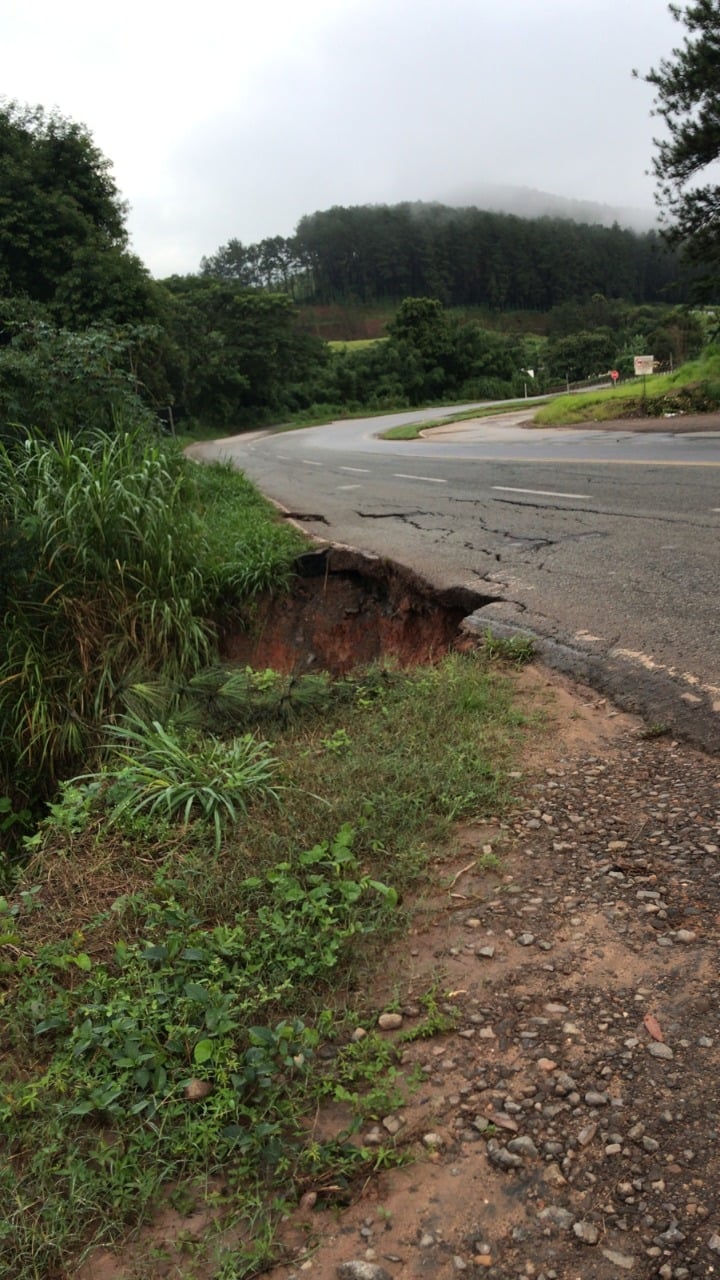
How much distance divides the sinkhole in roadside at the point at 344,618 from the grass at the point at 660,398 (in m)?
15.8

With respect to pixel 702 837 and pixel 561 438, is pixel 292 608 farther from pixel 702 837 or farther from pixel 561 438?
pixel 561 438

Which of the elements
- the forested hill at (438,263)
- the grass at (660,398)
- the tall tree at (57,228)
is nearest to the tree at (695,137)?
the grass at (660,398)

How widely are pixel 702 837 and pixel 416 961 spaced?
42.3 inches

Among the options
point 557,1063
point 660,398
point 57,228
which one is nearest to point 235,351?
point 57,228

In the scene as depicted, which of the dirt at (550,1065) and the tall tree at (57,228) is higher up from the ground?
the tall tree at (57,228)

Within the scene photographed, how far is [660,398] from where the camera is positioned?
21.9 meters

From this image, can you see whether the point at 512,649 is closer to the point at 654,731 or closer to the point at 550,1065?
the point at 654,731

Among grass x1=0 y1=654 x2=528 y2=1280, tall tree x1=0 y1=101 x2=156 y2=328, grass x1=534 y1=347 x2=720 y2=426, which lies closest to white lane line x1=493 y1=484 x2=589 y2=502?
grass x1=0 y1=654 x2=528 y2=1280

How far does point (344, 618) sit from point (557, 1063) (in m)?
5.42

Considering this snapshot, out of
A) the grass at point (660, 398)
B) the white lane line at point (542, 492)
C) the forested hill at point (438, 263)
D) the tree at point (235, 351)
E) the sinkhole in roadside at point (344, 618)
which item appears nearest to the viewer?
the sinkhole in roadside at point (344, 618)

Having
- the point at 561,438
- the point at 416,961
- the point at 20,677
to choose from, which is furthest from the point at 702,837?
the point at 561,438

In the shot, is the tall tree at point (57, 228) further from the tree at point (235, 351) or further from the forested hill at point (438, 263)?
the forested hill at point (438, 263)

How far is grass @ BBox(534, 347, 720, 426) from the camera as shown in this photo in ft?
68.1

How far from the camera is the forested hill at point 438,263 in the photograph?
110562 mm
